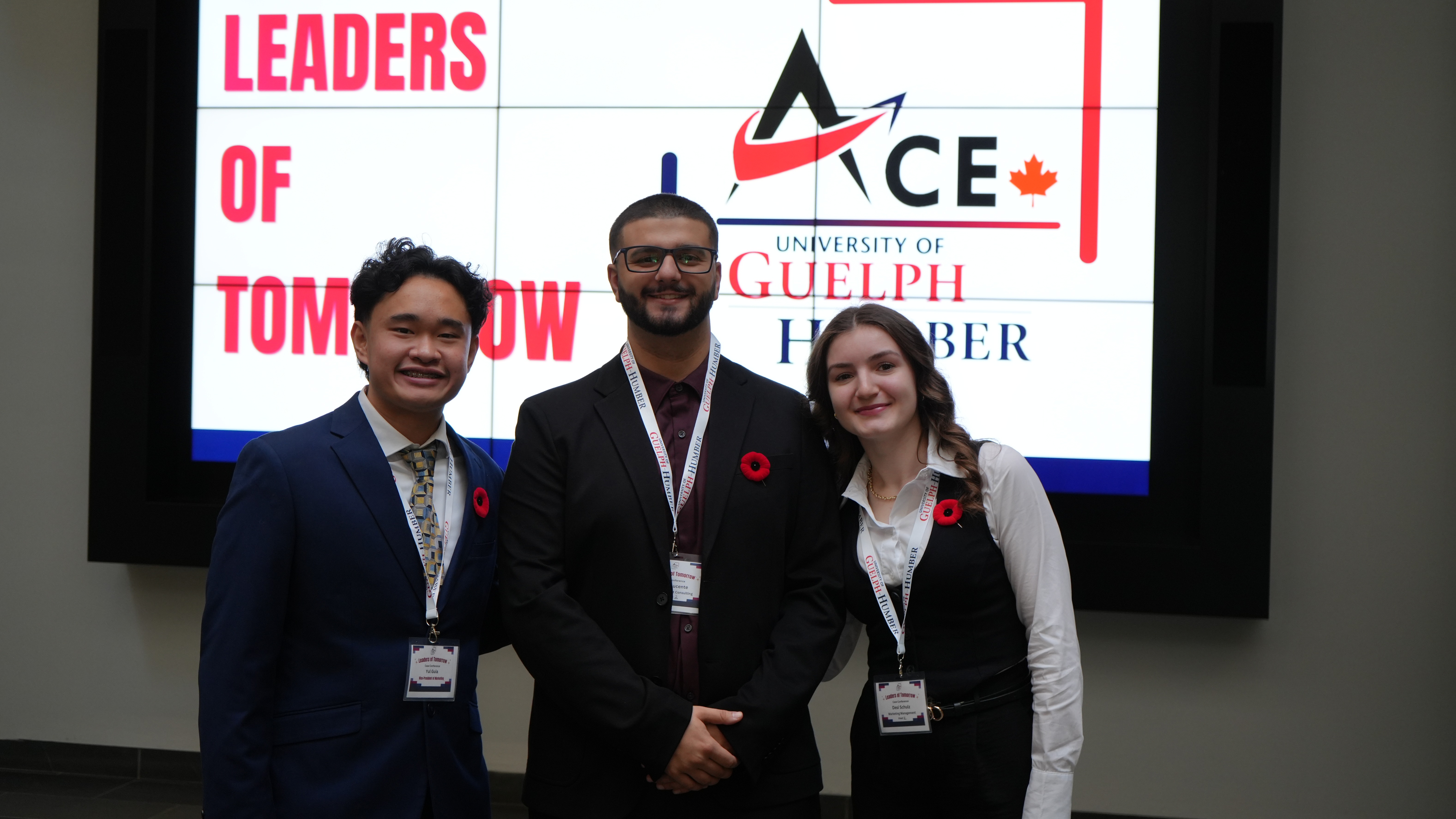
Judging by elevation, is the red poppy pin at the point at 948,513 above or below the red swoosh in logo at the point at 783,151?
below

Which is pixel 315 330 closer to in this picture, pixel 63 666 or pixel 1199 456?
pixel 63 666

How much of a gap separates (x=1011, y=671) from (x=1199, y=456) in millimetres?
1874

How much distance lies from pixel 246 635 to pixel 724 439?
98 centimetres

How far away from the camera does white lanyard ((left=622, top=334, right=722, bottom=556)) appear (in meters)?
1.96

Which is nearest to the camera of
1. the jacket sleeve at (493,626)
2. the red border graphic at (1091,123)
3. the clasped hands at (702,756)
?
the clasped hands at (702,756)

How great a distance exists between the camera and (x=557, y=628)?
183cm

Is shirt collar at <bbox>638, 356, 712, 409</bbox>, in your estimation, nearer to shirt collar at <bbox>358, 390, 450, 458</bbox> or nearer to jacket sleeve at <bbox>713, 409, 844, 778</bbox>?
jacket sleeve at <bbox>713, 409, 844, 778</bbox>

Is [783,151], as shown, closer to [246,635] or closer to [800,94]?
[800,94]

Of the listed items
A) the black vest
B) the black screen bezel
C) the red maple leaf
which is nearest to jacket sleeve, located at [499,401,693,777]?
the black vest

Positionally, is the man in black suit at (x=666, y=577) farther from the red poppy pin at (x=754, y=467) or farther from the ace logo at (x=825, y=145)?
the ace logo at (x=825, y=145)

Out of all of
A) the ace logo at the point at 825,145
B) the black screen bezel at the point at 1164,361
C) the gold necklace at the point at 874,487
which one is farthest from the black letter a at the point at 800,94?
the gold necklace at the point at 874,487

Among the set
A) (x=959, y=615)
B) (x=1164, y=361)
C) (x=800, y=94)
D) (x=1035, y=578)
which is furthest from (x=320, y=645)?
(x=1164, y=361)

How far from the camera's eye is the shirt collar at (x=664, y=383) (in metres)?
2.07

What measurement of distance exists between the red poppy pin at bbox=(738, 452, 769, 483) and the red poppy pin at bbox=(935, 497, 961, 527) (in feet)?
1.19
